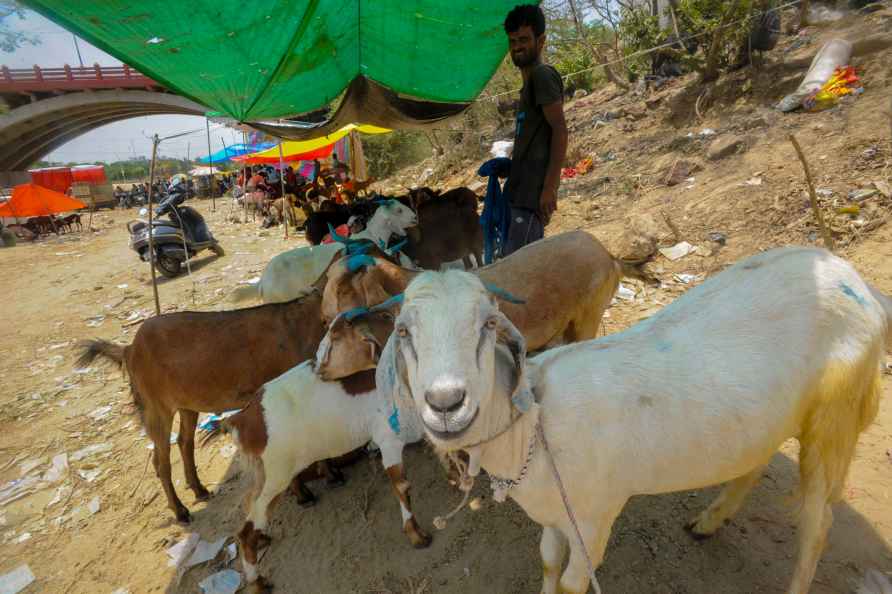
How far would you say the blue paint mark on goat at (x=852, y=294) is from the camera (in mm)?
1804

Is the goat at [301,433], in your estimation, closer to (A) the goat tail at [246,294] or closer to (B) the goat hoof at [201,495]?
(B) the goat hoof at [201,495]

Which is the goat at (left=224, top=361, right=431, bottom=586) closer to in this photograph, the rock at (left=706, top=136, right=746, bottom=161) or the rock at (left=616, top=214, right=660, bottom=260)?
the rock at (left=616, top=214, right=660, bottom=260)

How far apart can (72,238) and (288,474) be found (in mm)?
20992

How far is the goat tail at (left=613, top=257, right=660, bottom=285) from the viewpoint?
3568 mm

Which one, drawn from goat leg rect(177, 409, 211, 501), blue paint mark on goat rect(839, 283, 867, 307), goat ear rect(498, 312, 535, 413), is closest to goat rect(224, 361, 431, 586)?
goat leg rect(177, 409, 211, 501)

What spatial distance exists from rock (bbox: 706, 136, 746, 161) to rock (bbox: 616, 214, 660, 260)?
2803 millimetres

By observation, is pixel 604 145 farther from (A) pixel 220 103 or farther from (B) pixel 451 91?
(A) pixel 220 103

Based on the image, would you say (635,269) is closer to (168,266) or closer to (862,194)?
(862,194)

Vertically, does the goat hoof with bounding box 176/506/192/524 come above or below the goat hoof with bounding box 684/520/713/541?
below

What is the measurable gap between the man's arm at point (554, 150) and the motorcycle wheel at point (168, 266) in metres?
9.60

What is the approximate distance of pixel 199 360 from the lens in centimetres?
314

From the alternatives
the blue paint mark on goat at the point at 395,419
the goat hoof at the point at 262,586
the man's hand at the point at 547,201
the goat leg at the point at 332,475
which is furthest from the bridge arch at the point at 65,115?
the blue paint mark on goat at the point at 395,419

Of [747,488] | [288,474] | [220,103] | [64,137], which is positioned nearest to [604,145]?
[220,103]

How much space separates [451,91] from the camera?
7211 mm
